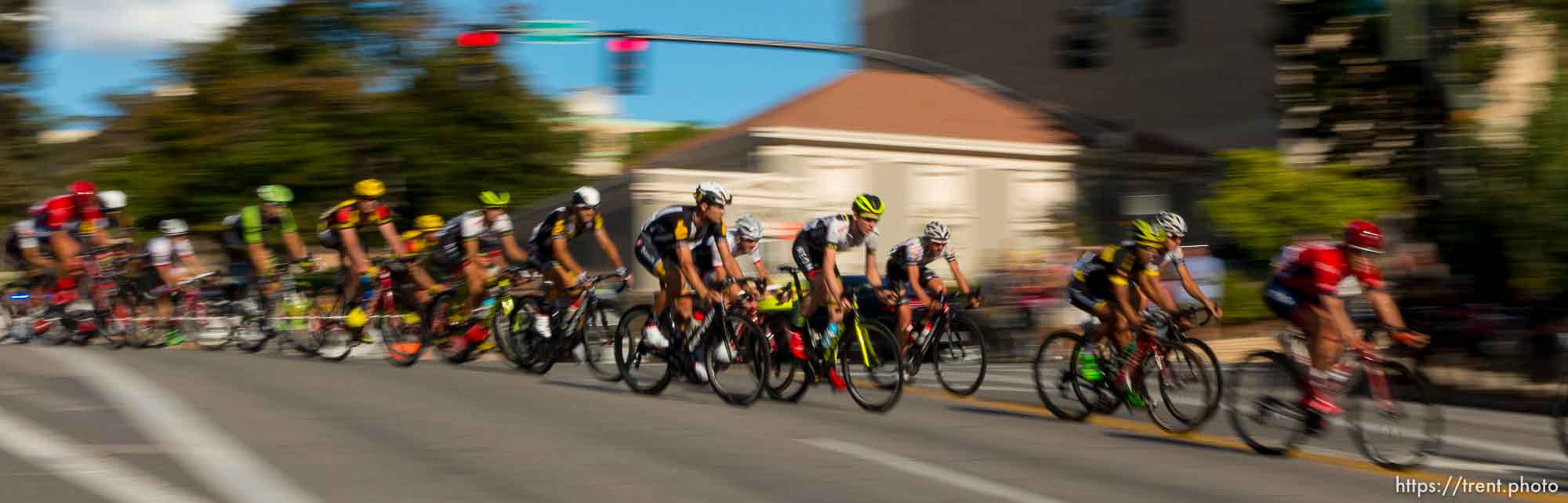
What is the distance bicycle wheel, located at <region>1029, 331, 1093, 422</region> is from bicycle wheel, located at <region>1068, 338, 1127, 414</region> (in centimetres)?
2

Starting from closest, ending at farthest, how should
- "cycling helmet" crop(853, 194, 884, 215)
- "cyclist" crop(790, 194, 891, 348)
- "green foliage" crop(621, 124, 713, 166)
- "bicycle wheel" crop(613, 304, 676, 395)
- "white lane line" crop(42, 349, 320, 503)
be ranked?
"white lane line" crop(42, 349, 320, 503), "cyclist" crop(790, 194, 891, 348), "bicycle wheel" crop(613, 304, 676, 395), "cycling helmet" crop(853, 194, 884, 215), "green foliage" crop(621, 124, 713, 166)

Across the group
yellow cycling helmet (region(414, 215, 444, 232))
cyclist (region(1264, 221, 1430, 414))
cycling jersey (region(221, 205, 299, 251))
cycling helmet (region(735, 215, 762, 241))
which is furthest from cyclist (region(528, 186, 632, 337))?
cyclist (region(1264, 221, 1430, 414))

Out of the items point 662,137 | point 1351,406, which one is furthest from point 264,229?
point 662,137

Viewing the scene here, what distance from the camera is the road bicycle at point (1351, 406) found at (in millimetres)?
9375

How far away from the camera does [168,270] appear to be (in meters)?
19.0

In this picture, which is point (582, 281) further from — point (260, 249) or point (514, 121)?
point (514, 121)

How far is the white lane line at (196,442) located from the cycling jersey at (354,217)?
2.61 metres

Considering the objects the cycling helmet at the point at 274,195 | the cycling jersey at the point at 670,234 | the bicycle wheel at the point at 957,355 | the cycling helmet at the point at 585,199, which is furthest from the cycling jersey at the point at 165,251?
the bicycle wheel at the point at 957,355

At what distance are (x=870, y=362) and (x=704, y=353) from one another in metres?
1.24

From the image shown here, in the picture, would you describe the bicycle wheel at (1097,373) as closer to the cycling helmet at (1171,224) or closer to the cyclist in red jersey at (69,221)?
the cycling helmet at (1171,224)

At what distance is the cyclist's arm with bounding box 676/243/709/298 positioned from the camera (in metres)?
12.3

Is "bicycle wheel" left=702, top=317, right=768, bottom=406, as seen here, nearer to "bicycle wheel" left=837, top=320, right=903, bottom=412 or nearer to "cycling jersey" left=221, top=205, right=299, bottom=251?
"bicycle wheel" left=837, top=320, right=903, bottom=412

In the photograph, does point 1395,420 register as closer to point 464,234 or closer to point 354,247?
point 464,234

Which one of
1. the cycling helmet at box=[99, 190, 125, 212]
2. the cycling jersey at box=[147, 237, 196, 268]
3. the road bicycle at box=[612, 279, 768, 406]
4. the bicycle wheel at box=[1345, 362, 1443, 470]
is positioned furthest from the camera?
the cycling helmet at box=[99, 190, 125, 212]
